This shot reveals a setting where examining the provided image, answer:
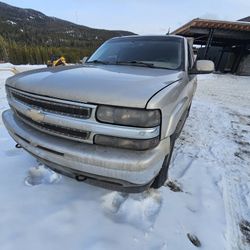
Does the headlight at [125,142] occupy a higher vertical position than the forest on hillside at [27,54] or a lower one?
higher

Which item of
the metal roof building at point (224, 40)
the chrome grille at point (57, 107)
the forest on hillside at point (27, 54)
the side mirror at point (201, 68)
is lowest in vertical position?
the forest on hillside at point (27, 54)

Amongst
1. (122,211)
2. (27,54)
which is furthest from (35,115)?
(27,54)

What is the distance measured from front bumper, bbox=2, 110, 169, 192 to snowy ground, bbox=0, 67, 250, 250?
0.43 meters

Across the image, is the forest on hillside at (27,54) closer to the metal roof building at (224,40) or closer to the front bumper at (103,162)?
the metal roof building at (224,40)

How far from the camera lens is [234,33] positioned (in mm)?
17984

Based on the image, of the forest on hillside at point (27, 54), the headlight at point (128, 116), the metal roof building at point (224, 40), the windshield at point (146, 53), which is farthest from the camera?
the forest on hillside at point (27, 54)

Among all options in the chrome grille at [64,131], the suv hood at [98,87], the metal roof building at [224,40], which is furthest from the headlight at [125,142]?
the metal roof building at [224,40]

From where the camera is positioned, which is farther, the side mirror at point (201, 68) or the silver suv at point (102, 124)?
the side mirror at point (201, 68)

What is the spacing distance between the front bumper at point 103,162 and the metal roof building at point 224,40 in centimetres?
1739

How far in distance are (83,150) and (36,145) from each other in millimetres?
553

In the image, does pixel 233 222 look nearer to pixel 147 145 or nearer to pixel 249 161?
pixel 147 145

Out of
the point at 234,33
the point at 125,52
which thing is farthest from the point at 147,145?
the point at 234,33

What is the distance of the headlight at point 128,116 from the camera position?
157 cm

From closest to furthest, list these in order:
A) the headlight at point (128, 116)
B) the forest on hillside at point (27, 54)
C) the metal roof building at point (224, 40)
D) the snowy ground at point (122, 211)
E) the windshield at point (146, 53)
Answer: the headlight at point (128, 116)
the snowy ground at point (122, 211)
the windshield at point (146, 53)
the metal roof building at point (224, 40)
the forest on hillside at point (27, 54)
